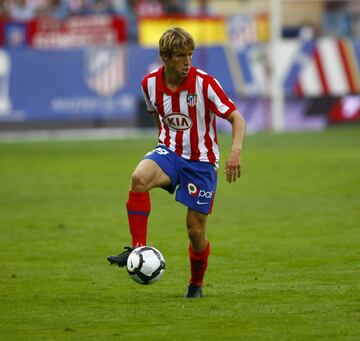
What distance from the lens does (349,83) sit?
27672 millimetres

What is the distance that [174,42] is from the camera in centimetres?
797

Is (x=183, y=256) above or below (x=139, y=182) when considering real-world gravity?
below

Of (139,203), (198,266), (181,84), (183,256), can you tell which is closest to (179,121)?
(181,84)

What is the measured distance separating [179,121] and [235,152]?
61cm

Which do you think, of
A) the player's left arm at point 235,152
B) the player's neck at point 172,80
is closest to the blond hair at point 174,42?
the player's neck at point 172,80

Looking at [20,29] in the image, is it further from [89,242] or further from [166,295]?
[166,295]

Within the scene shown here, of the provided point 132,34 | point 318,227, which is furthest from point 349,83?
point 318,227

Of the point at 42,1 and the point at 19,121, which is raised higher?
the point at 42,1

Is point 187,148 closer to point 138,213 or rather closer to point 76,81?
point 138,213

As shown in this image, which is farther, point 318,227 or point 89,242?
point 318,227

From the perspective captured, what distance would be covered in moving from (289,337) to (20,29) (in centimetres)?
2517

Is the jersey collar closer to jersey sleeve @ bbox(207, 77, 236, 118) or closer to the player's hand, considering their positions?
jersey sleeve @ bbox(207, 77, 236, 118)

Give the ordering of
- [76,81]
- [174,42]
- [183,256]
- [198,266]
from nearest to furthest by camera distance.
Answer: [174,42] → [198,266] → [183,256] → [76,81]

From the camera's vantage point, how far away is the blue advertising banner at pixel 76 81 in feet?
88.6
